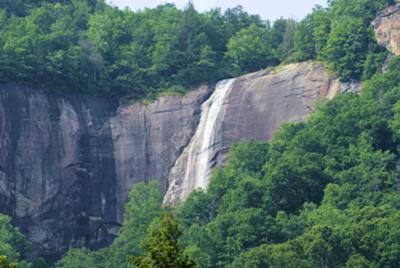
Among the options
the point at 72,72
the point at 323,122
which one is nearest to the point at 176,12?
the point at 72,72

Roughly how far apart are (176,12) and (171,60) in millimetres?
5912

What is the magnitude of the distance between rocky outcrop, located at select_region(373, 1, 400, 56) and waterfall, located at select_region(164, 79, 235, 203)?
8414mm

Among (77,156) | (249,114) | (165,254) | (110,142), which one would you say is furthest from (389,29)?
(165,254)

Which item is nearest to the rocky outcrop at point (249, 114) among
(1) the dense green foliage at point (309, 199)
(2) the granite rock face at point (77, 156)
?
(2) the granite rock face at point (77, 156)

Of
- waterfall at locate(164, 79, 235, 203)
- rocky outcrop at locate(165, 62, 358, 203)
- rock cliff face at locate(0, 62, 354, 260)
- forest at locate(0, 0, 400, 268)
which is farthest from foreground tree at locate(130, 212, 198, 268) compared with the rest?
rocky outcrop at locate(165, 62, 358, 203)

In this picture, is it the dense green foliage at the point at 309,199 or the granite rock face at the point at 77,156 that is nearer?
the dense green foliage at the point at 309,199

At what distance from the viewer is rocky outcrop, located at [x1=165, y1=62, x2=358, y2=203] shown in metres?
68.2

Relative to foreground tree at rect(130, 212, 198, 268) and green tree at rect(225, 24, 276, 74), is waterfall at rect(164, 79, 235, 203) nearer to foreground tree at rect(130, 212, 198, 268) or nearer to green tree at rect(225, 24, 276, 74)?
green tree at rect(225, 24, 276, 74)

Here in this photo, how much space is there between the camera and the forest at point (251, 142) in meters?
56.8

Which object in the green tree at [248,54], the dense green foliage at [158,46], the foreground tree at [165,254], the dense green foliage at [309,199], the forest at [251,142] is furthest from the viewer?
the green tree at [248,54]

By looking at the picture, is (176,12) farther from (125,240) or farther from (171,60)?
(125,240)

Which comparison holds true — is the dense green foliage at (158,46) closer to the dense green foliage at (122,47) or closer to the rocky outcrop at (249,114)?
the dense green foliage at (122,47)

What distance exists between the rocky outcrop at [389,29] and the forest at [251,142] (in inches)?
23.2

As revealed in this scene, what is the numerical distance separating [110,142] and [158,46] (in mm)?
7567
